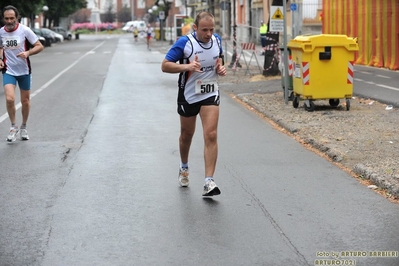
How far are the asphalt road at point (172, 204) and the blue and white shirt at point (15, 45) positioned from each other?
1.08 metres

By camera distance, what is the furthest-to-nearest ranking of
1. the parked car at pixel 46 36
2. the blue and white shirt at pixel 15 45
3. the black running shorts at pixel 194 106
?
the parked car at pixel 46 36 < the blue and white shirt at pixel 15 45 < the black running shorts at pixel 194 106

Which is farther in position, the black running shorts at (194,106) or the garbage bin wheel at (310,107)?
the garbage bin wheel at (310,107)

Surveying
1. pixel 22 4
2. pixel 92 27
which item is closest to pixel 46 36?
pixel 22 4

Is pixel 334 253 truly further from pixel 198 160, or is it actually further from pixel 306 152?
pixel 306 152

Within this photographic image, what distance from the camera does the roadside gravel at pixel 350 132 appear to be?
912 centimetres

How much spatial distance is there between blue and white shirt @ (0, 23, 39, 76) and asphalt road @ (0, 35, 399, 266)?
1.08 metres

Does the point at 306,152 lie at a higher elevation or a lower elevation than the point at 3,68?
lower

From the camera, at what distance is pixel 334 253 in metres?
5.87

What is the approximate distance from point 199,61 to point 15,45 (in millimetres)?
4748

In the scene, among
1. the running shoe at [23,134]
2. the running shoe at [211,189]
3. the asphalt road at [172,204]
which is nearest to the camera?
the asphalt road at [172,204]

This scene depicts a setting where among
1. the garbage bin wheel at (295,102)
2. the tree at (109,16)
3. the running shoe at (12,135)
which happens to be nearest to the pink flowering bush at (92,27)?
the tree at (109,16)

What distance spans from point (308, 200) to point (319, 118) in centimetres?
681

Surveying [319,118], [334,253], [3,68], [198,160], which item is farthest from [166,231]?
[319,118]

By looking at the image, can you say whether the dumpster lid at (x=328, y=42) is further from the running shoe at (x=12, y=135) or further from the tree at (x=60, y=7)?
the tree at (x=60, y=7)
